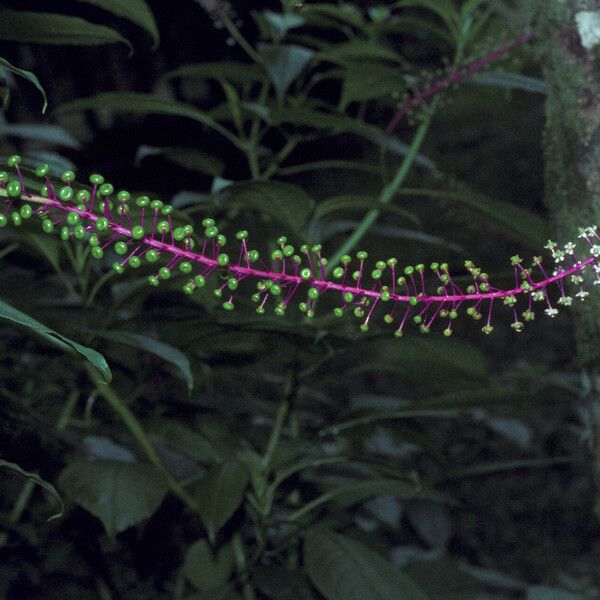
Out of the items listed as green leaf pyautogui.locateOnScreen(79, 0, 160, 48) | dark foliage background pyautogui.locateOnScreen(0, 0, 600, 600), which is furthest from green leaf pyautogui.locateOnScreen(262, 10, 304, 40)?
green leaf pyautogui.locateOnScreen(79, 0, 160, 48)

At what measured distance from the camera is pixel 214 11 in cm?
162

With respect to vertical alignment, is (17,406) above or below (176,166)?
below

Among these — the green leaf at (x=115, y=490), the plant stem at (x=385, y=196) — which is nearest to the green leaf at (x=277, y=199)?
the plant stem at (x=385, y=196)

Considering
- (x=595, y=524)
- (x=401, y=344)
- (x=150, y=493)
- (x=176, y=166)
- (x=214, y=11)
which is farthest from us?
(x=595, y=524)

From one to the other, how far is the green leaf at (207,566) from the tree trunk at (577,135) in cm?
56

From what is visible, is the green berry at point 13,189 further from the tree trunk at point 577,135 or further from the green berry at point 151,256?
the tree trunk at point 577,135

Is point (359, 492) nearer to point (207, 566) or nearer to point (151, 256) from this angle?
point (207, 566)

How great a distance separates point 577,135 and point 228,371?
0.67 m

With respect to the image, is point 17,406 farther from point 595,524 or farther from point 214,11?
point 595,524

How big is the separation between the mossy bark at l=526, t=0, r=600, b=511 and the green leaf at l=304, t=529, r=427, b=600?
1.05 ft

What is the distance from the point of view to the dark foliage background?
1.27 metres

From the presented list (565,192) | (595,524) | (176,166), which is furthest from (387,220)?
(565,192)

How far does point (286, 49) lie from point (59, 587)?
3.18 feet

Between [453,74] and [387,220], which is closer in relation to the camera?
[453,74]
